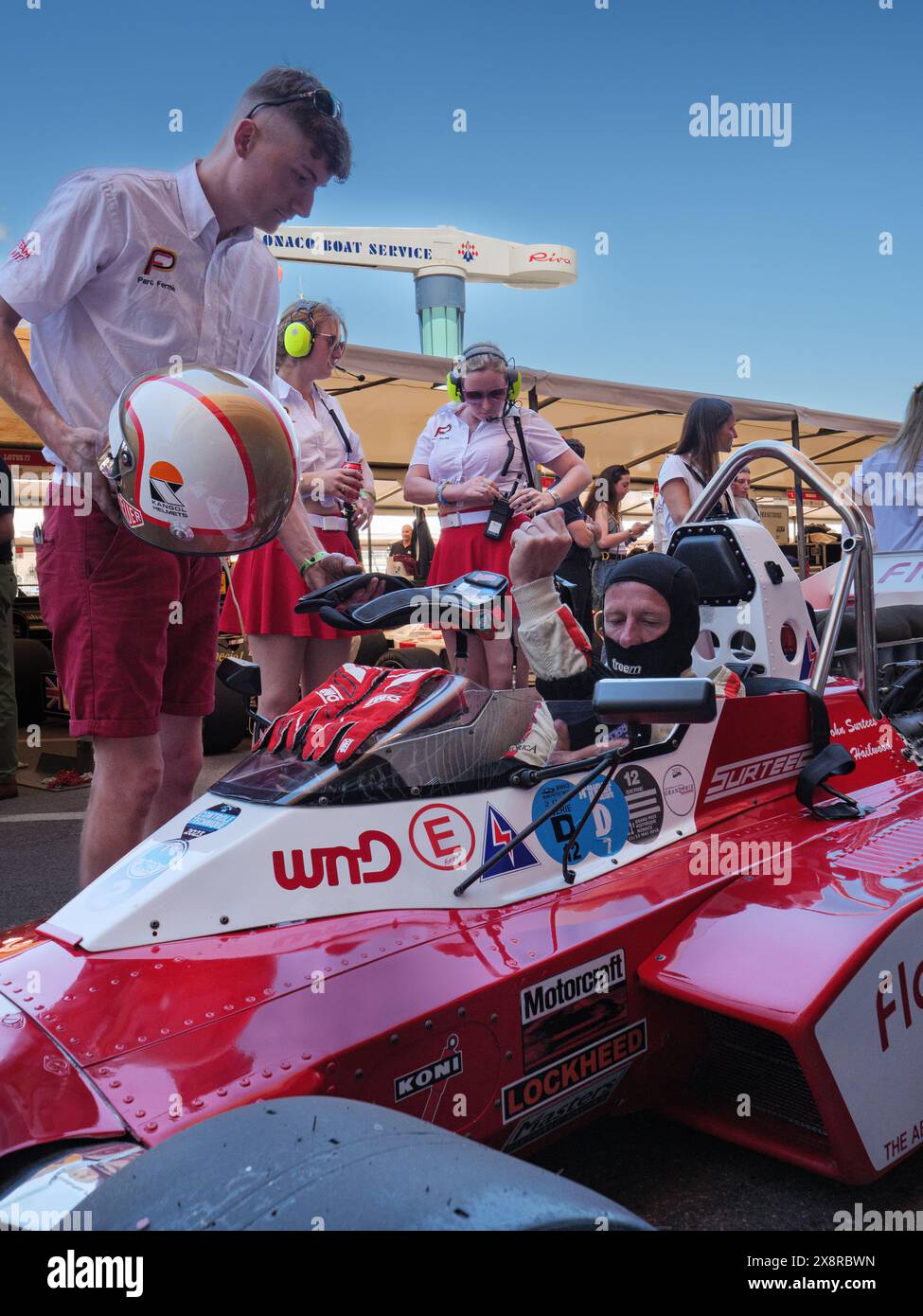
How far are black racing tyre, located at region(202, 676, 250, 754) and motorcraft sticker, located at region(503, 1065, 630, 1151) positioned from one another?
4218mm

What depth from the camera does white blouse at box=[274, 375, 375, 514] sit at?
3.40 metres

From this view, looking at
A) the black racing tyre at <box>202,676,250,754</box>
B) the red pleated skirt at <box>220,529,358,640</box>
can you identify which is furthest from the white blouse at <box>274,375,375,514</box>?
the black racing tyre at <box>202,676,250,754</box>

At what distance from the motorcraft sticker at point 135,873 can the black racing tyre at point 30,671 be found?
214 inches

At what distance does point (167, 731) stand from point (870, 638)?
1.72 m

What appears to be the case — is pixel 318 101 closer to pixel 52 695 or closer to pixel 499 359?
pixel 499 359

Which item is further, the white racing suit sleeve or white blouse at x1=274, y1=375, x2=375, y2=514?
white blouse at x1=274, y1=375, x2=375, y2=514

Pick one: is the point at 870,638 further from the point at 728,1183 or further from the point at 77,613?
the point at 77,613

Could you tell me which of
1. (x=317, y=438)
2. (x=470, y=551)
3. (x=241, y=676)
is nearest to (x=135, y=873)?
(x=241, y=676)

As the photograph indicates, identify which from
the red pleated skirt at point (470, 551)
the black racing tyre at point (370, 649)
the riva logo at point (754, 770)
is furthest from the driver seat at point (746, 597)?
the black racing tyre at point (370, 649)

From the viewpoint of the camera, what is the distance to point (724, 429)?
391 centimetres

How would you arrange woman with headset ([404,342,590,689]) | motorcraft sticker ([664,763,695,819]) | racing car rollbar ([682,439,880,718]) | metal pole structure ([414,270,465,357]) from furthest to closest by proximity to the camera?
metal pole structure ([414,270,465,357]), woman with headset ([404,342,590,689]), racing car rollbar ([682,439,880,718]), motorcraft sticker ([664,763,695,819])

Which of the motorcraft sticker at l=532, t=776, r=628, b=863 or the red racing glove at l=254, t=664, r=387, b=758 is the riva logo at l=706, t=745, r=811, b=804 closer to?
the motorcraft sticker at l=532, t=776, r=628, b=863

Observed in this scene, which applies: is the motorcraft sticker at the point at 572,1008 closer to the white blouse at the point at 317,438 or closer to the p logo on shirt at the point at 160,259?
the p logo on shirt at the point at 160,259
